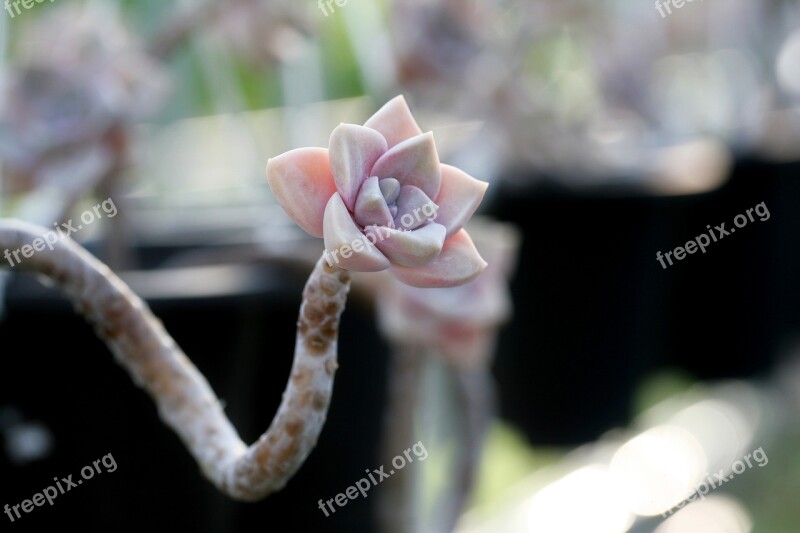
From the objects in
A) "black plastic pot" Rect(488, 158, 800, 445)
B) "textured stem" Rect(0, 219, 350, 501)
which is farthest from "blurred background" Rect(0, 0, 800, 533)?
"textured stem" Rect(0, 219, 350, 501)

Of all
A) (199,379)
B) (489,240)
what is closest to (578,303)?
(489,240)

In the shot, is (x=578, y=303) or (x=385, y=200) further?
(x=578, y=303)

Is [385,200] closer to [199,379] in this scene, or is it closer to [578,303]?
[199,379]

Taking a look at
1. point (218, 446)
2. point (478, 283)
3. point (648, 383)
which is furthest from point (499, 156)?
point (218, 446)

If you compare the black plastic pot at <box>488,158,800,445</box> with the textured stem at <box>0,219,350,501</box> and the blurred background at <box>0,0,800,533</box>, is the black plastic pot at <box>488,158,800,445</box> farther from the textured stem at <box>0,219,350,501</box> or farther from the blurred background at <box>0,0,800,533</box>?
the textured stem at <box>0,219,350,501</box>

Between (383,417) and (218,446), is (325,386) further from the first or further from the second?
(383,417)

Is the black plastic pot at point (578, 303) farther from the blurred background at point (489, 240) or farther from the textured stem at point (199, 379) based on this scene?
the textured stem at point (199, 379)
